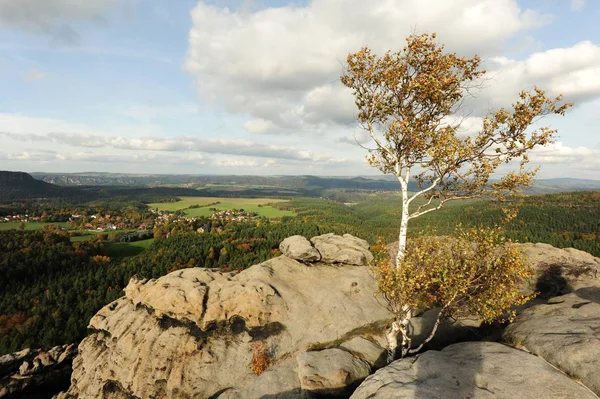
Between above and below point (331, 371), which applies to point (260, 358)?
below

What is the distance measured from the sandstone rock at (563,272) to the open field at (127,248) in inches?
7063

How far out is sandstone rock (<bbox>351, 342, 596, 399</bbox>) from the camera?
43.4ft

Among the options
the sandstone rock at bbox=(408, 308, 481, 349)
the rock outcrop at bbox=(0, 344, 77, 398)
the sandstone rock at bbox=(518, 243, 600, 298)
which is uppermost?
the sandstone rock at bbox=(518, 243, 600, 298)

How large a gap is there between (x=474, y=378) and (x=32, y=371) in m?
66.1

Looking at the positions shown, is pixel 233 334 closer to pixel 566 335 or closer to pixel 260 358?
pixel 260 358

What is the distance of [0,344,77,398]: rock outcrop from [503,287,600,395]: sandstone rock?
66.0 metres

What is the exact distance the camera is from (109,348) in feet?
107

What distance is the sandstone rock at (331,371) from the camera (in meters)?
21.2

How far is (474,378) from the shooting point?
1451 cm

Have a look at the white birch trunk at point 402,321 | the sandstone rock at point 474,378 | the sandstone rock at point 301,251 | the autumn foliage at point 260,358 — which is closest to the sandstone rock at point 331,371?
the autumn foliage at point 260,358

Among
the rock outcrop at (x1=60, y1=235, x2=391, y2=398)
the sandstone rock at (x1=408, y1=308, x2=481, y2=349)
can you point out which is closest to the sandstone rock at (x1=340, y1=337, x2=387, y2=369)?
the rock outcrop at (x1=60, y1=235, x2=391, y2=398)

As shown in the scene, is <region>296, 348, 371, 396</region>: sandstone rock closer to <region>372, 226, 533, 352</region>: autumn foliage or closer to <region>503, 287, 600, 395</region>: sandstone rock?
<region>372, 226, 533, 352</region>: autumn foliage

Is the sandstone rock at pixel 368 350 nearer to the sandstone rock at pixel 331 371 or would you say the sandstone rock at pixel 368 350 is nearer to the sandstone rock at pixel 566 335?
the sandstone rock at pixel 331 371

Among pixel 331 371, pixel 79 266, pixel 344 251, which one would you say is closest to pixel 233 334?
pixel 331 371
